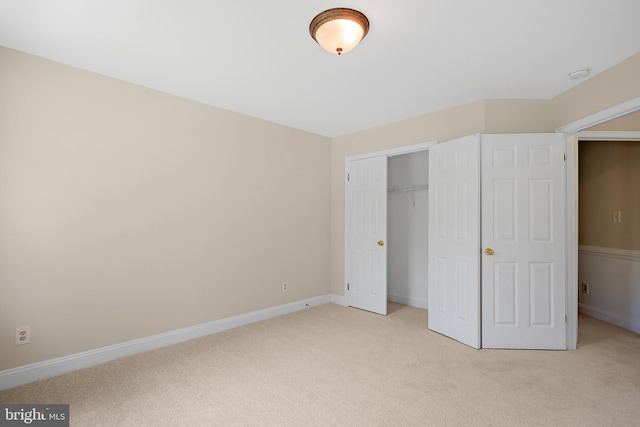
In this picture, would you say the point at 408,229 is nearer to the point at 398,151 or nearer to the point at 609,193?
the point at 398,151

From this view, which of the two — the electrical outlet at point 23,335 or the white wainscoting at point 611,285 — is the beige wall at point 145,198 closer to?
the electrical outlet at point 23,335

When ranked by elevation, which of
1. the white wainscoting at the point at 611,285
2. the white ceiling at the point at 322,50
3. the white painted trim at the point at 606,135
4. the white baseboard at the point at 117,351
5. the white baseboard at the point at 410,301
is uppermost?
the white ceiling at the point at 322,50

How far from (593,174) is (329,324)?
3.91 meters

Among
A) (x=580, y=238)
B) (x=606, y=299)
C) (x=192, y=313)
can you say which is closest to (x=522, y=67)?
(x=580, y=238)

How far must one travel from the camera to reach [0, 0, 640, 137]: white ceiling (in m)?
1.94

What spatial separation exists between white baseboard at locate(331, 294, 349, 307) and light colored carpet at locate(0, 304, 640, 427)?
1.20 m

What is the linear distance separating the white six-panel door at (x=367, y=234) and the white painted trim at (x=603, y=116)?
1938 millimetres

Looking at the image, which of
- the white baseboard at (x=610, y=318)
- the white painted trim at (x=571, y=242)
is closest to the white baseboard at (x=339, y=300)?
the white painted trim at (x=571, y=242)

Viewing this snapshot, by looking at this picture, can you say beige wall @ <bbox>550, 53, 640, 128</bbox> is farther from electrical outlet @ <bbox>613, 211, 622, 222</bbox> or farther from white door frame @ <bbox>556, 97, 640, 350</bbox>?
electrical outlet @ <bbox>613, 211, 622, 222</bbox>

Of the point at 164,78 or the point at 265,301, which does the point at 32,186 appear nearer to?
the point at 164,78

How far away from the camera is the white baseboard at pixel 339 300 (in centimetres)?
461

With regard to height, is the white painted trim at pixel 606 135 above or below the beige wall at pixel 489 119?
below

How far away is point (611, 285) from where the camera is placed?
387 centimetres

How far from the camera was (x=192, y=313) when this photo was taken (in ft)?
11.0
